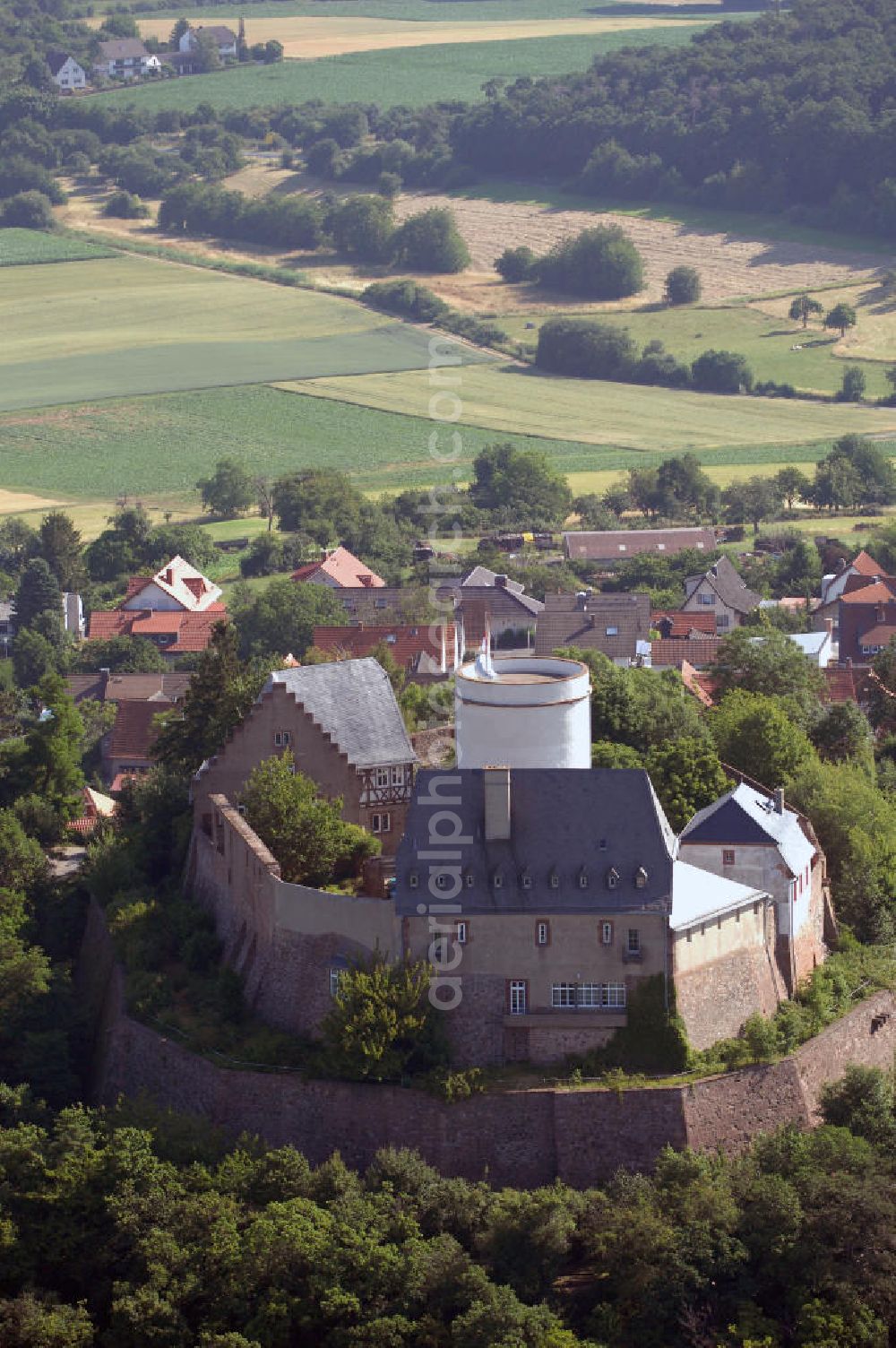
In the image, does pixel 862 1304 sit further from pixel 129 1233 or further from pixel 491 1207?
pixel 129 1233

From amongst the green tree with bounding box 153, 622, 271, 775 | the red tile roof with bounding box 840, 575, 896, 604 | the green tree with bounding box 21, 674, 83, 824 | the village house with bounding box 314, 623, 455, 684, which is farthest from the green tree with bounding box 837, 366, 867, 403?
the green tree with bounding box 153, 622, 271, 775

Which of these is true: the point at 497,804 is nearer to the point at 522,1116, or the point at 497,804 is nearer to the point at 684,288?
the point at 522,1116

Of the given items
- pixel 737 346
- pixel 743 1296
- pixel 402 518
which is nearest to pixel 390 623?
pixel 402 518

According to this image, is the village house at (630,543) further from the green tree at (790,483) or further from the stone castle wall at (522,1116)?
the stone castle wall at (522,1116)

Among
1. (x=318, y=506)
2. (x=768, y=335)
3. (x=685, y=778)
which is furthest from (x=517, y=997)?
(x=768, y=335)

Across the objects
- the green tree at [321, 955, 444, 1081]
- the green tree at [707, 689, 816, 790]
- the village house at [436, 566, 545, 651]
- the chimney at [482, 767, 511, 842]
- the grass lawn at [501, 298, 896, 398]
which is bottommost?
the village house at [436, 566, 545, 651]

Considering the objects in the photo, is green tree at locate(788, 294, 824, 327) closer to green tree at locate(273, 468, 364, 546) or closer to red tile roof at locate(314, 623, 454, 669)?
green tree at locate(273, 468, 364, 546)
